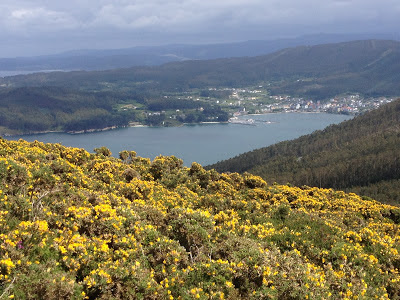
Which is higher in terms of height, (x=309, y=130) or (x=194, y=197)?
(x=194, y=197)

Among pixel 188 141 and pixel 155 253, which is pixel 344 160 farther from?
pixel 155 253

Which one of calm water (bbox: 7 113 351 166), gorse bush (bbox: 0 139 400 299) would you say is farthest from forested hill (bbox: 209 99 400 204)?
gorse bush (bbox: 0 139 400 299)

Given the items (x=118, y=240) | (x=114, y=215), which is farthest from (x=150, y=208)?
(x=118, y=240)

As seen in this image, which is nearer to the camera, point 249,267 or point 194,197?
point 249,267

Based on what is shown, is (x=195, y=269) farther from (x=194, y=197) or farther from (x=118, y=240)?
(x=194, y=197)

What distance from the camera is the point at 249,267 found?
736 cm

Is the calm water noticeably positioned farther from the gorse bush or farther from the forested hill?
the gorse bush

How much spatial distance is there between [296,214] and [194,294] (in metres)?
8.92

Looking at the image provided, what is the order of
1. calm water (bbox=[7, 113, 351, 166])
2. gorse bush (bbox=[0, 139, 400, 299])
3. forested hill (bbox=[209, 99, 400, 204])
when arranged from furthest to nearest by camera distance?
calm water (bbox=[7, 113, 351, 166]) < forested hill (bbox=[209, 99, 400, 204]) < gorse bush (bbox=[0, 139, 400, 299])

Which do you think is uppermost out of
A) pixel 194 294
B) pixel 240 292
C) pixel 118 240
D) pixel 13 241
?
pixel 13 241

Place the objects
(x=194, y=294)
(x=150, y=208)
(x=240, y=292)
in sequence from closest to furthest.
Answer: (x=194, y=294) < (x=240, y=292) < (x=150, y=208)

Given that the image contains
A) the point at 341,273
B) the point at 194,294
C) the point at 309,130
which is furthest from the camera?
the point at 309,130

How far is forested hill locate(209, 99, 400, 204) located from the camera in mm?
79250

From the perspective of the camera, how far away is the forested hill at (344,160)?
79.2 meters
